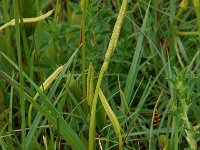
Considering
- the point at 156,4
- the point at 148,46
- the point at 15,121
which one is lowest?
the point at 15,121

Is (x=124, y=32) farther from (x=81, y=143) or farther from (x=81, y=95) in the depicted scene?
(x=81, y=143)

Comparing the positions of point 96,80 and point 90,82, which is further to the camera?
point 96,80

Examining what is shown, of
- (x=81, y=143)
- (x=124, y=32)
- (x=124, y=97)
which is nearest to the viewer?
(x=81, y=143)

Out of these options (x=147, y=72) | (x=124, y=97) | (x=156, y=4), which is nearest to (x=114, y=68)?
(x=147, y=72)

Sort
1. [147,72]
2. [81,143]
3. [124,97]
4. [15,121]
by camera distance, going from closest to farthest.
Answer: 1. [81,143]
2. [124,97]
3. [15,121]
4. [147,72]

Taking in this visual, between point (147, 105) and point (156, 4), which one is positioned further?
point (156, 4)

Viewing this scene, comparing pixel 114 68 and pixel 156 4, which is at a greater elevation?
pixel 156 4

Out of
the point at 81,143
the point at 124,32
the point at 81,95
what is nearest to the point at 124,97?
the point at 81,95

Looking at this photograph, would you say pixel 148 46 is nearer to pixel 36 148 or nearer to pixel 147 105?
pixel 147 105
